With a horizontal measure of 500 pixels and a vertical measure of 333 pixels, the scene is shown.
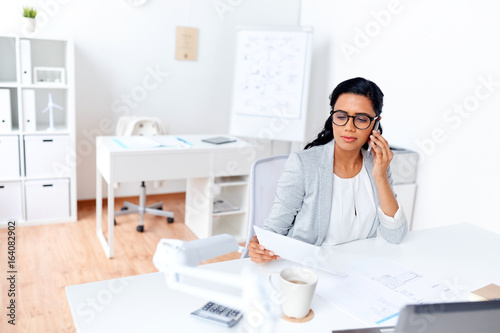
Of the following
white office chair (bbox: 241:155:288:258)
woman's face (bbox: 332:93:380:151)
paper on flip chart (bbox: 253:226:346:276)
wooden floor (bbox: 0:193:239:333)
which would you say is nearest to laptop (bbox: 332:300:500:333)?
paper on flip chart (bbox: 253:226:346:276)

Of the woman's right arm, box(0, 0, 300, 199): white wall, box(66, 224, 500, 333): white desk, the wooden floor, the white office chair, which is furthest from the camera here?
box(0, 0, 300, 199): white wall

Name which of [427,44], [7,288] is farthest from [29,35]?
[427,44]

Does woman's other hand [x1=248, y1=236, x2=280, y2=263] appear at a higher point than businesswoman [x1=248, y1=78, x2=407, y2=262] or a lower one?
lower

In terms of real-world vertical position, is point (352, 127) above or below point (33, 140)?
above

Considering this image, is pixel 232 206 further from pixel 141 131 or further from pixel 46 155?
pixel 46 155

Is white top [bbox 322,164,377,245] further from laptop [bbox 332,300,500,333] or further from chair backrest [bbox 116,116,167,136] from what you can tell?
chair backrest [bbox 116,116,167,136]

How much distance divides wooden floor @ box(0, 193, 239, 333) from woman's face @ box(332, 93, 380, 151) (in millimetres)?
1610

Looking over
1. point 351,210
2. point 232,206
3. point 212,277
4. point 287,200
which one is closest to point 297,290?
point 212,277

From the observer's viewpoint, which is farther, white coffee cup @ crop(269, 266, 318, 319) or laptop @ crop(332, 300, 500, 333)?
white coffee cup @ crop(269, 266, 318, 319)

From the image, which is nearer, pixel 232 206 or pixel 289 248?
pixel 289 248

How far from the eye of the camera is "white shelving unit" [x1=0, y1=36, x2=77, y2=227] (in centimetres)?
354

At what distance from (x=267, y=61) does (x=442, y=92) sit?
1.63 m

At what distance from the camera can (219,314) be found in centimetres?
112

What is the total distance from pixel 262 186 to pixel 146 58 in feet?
9.38
